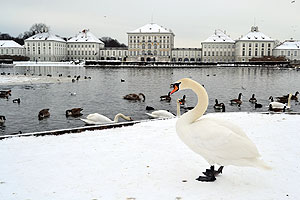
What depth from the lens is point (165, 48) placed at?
4377 inches

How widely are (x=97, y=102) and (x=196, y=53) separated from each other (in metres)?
102

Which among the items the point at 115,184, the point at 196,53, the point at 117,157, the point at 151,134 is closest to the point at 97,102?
the point at 151,134

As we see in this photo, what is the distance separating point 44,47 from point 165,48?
47.2 meters

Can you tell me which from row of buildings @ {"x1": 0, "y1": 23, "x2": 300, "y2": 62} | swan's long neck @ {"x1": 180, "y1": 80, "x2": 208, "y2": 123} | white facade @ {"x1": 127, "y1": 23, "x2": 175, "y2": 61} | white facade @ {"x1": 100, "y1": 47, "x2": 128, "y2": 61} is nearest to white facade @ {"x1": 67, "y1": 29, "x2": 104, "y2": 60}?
row of buildings @ {"x1": 0, "y1": 23, "x2": 300, "y2": 62}

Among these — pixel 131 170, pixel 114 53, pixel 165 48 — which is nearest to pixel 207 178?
pixel 131 170

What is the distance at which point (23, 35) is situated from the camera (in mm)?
134750

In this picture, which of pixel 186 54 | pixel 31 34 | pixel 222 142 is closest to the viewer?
pixel 222 142

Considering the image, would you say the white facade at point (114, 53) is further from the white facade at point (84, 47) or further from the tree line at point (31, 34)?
the tree line at point (31, 34)

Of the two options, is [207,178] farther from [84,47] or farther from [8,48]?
[8,48]

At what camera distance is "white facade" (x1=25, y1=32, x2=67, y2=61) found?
11150 centimetres

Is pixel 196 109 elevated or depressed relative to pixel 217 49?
depressed

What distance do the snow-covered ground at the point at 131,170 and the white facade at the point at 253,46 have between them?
353ft

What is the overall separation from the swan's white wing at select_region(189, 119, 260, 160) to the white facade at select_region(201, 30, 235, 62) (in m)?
111

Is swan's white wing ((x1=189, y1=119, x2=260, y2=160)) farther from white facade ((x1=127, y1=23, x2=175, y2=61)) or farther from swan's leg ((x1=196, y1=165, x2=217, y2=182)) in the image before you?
white facade ((x1=127, y1=23, x2=175, y2=61))
